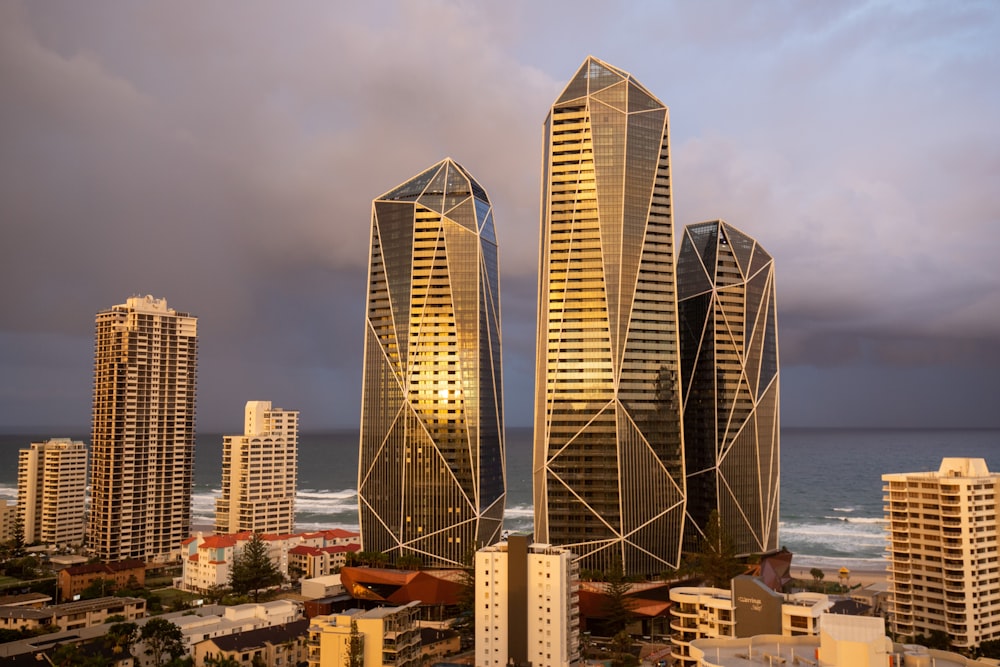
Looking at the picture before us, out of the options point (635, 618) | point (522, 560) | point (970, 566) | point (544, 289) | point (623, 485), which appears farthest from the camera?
point (544, 289)

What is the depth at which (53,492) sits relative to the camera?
15775cm

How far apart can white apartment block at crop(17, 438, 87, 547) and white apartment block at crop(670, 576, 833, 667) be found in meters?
133

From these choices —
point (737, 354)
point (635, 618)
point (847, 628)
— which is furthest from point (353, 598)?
point (847, 628)

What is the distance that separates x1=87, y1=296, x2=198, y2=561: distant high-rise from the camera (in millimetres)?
143750

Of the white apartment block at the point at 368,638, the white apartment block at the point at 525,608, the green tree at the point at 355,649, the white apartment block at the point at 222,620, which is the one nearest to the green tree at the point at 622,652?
the white apartment block at the point at 525,608

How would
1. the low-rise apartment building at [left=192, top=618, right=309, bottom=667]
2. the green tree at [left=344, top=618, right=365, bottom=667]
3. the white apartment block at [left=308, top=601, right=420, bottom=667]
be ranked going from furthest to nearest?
the low-rise apartment building at [left=192, top=618, right=309, bottom=667]
the white apartment block at [left=308, top=601, right=420, bottom=667]
the green tree at [left=344, top=618, right=365, bottom=667]

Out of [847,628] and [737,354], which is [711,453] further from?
[847,628]

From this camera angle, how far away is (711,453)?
122312 millimetres

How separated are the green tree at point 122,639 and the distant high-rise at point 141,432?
68.7 m

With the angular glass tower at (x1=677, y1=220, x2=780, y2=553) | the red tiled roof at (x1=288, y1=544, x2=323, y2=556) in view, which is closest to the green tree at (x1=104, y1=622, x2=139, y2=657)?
the red tiled roof at (x1=288, y1=544, x2=323, y2=556)

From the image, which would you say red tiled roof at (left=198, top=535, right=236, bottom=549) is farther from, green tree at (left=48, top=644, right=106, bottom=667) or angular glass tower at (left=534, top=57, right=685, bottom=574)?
angular glass tower at (left=534, top=57, right=685, bottom=574)

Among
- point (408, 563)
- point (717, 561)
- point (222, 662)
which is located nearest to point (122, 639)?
point (222, 662)

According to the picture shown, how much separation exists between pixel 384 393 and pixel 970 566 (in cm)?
7873

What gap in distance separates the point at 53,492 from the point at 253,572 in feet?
226
